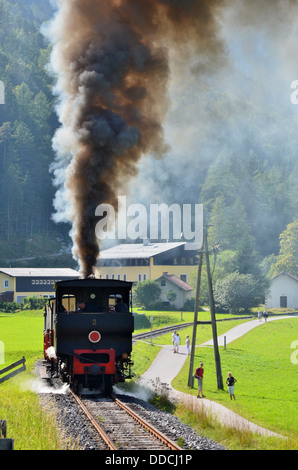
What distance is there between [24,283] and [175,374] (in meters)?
58.4

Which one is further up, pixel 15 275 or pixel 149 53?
pixel 149 53

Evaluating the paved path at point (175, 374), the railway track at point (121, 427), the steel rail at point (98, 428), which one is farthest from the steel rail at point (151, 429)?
the paved path at point (175, 374)

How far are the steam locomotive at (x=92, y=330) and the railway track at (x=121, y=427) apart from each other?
0.93 meters

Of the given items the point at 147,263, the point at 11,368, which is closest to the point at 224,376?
the point at 11,368

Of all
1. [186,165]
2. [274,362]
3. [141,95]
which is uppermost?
[186,165]

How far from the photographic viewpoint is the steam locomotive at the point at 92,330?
21359mm

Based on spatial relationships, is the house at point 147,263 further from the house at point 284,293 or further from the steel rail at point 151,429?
the steel rail at point 151,429

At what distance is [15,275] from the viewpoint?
88062 mm

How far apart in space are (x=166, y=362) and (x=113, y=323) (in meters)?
16.9

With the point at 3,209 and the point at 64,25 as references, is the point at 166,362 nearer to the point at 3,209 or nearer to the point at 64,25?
the point at 64,25

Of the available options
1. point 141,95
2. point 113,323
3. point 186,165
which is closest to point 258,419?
point 113,323

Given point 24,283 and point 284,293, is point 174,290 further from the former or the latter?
point 24,283

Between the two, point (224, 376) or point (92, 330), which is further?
point (224, 376)

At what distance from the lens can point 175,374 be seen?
33.1m
